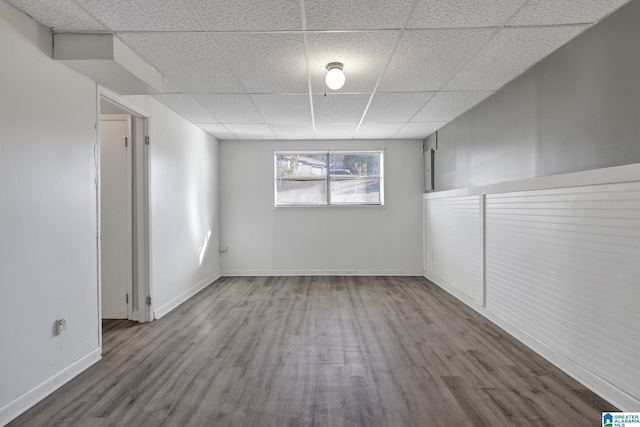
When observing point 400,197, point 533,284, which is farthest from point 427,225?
point 533,284

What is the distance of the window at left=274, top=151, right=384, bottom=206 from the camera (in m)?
6.32

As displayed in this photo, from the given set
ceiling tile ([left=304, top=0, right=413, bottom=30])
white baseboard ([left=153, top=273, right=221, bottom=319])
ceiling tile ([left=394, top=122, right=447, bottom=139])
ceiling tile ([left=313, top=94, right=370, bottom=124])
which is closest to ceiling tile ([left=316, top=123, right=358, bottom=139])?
ceiling tile ([left=313, top=94, right=370, bottom=124])

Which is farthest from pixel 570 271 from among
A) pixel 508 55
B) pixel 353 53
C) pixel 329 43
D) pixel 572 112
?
pixel 329 43

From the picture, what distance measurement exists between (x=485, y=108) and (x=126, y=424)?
4261mm

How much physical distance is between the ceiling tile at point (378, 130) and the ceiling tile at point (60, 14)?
353cm

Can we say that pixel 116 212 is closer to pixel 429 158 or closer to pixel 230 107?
pixel 230 107

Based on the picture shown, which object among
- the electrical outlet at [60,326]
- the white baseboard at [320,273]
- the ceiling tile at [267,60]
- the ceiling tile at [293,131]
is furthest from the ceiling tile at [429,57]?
the white baseboard at [320,273]

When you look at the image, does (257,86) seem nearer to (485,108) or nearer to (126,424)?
(485,108)

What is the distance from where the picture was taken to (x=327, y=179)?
6320mm

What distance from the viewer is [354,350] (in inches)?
115

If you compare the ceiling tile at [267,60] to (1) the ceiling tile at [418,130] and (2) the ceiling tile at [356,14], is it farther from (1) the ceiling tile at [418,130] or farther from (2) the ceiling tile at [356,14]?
(1) the ceiling tile at [418,130]

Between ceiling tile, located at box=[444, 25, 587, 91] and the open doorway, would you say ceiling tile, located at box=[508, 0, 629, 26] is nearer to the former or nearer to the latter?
ceiling tile, located at box=[444, 25, 587, 91]

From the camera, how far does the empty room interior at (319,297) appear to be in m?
2.06

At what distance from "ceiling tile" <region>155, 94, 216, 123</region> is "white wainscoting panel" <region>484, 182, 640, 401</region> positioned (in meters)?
3.50
